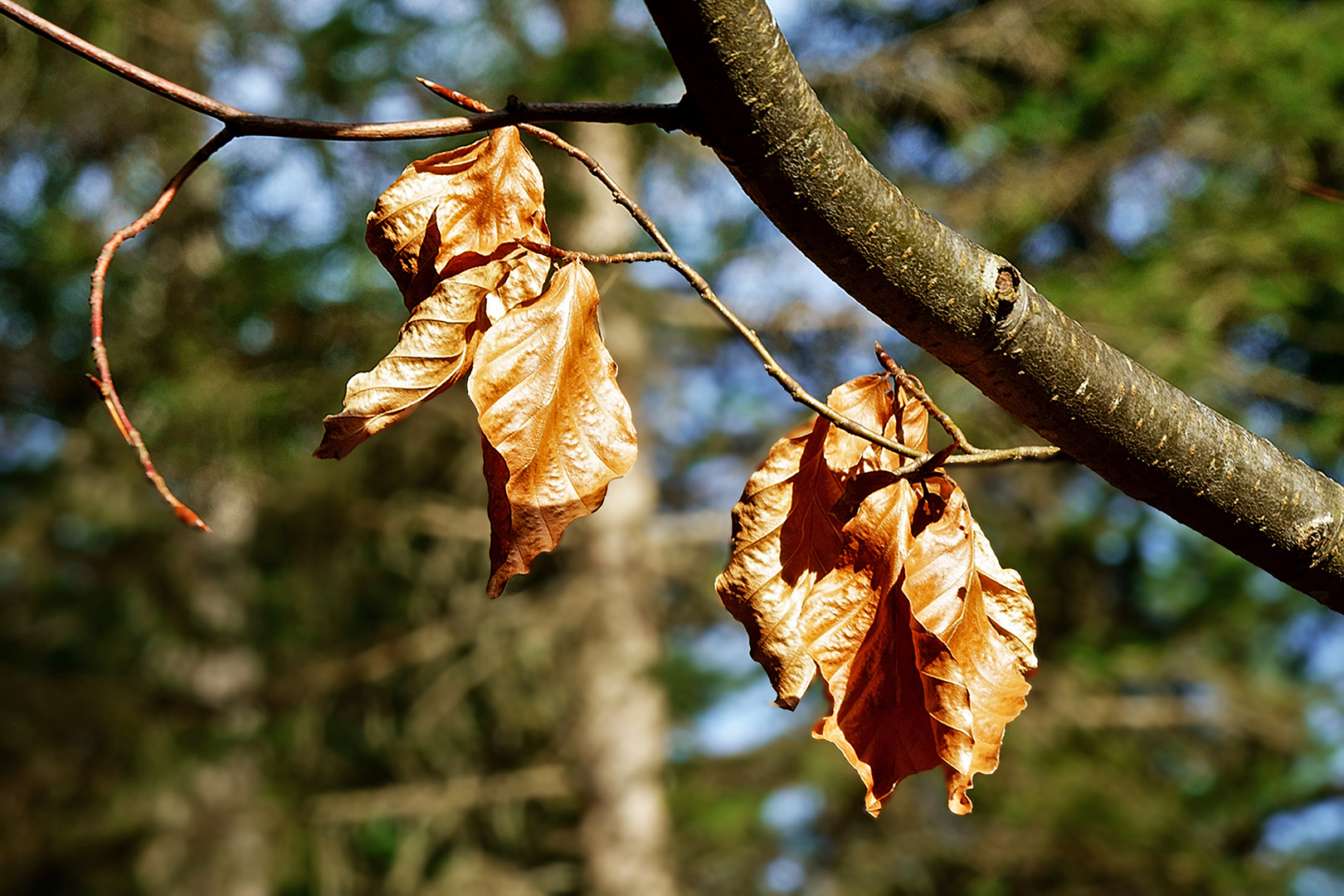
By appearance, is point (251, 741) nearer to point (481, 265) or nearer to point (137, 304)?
point (137, 304)

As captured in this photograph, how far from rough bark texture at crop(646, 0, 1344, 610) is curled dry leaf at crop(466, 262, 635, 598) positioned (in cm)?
16

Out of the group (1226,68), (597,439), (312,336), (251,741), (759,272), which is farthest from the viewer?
(251,741)

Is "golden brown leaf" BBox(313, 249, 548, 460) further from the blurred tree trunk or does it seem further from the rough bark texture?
the blurred tree trunk

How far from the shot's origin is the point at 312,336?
14.8 feet

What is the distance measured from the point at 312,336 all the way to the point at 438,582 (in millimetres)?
1937

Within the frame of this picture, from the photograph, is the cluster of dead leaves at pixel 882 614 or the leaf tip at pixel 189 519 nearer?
the leaf tip at pixel 189 519

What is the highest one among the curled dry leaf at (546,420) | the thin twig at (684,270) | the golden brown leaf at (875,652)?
the thin twig at (684,270)

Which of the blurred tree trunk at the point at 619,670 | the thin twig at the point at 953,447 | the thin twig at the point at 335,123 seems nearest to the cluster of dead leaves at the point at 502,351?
the thin twig at the point at 335,123

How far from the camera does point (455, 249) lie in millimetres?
752

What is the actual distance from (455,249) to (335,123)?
21 centimetres

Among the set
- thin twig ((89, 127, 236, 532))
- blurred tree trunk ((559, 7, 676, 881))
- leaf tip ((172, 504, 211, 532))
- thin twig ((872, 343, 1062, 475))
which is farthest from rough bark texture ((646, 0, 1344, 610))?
blurred tree trunk ((559, 7, 676, 881))

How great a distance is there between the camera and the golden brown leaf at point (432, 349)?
682mm

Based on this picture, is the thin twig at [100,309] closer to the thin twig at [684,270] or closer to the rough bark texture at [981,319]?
the thin twig at [684,270]

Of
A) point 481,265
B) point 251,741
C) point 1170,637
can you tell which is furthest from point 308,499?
point 481,265
